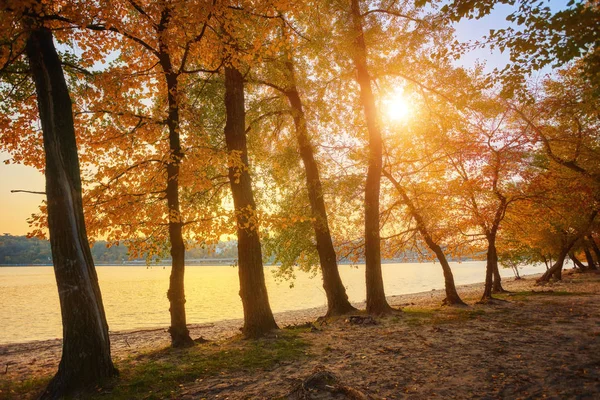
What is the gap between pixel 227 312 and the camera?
31719mm

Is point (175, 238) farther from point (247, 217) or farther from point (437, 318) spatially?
point (437, 318)

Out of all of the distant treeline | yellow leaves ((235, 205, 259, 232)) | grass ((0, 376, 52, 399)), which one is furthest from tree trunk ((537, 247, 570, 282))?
the distant treeline

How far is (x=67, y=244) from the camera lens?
6.23 meters

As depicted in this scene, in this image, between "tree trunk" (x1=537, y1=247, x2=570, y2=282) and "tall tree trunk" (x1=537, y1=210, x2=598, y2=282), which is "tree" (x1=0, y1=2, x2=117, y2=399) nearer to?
"tall tree trunk" (x1=537, y1=210, x2=598, y2=282)

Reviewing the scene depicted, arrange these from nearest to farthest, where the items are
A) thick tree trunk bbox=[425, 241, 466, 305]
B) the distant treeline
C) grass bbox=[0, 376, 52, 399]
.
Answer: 1. grass bbox=[0, 376, 52, 399]
2. thick tree trunk bbox=[425, 241, 466, 305]
3. the distant treeline

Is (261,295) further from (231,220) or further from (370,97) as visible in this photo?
(370,97)

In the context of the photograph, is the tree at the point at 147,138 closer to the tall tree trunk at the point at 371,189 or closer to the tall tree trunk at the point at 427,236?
the tall tree trunk at the point at 371,189

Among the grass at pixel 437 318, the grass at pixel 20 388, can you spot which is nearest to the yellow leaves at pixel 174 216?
the grass at pixel 20 388

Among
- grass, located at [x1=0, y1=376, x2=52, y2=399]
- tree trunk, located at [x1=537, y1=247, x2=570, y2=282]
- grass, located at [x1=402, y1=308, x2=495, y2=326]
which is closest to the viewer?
grass, located at [x1=0, y1=376, x2=52, y2=399]

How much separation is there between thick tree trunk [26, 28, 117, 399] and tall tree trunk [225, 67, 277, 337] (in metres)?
4.03

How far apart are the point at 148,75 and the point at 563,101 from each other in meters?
16.4

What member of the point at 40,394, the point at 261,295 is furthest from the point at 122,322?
the point at 40,394

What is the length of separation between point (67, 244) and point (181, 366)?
3.34m

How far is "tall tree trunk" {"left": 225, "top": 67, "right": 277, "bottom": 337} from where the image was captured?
10.0m
